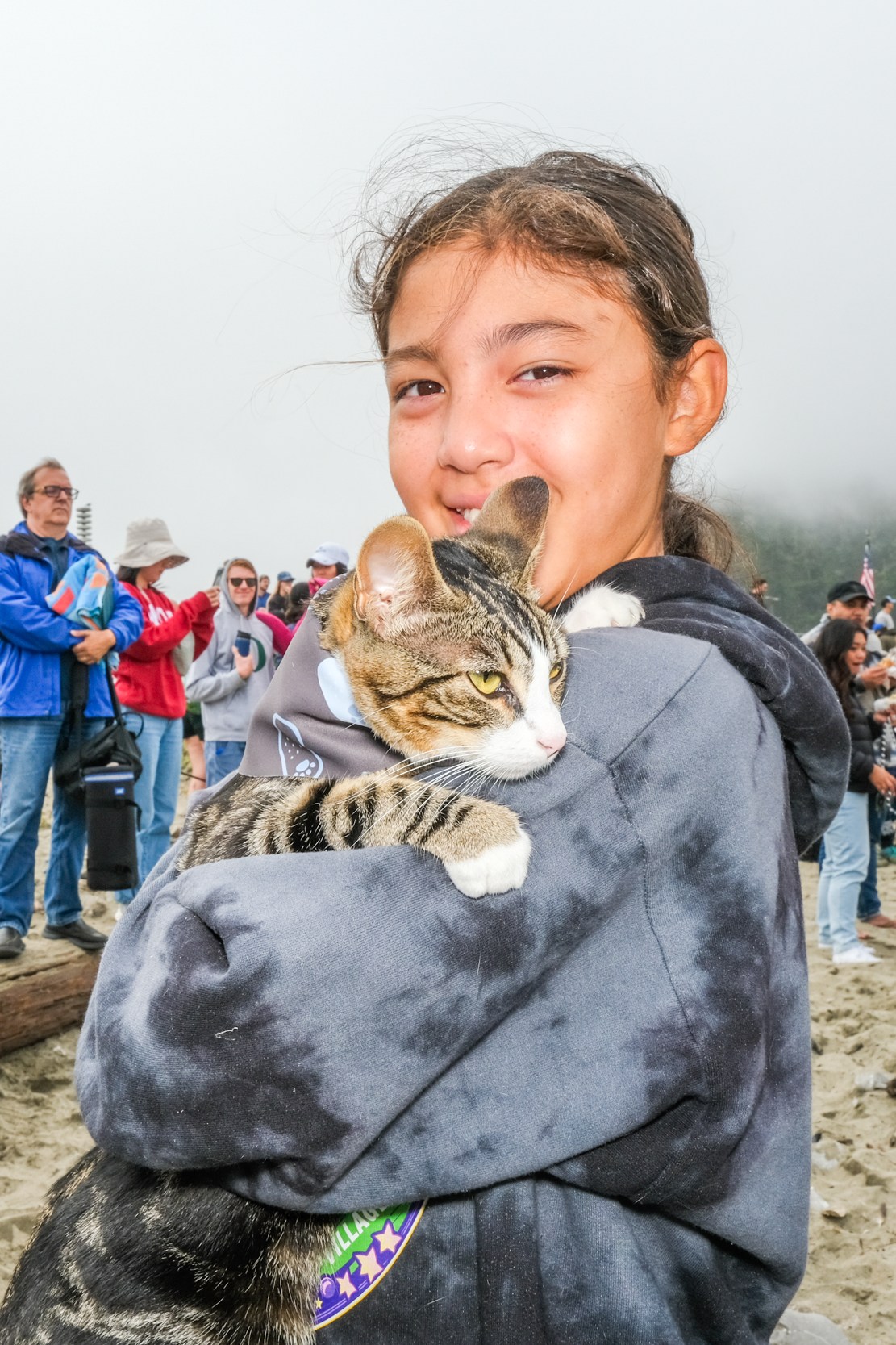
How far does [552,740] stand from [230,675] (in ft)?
25.5

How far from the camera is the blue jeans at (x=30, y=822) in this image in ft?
Result: 21.1

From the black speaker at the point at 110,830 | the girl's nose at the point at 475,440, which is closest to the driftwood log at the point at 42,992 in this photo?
the black speaker at the point at 110,830

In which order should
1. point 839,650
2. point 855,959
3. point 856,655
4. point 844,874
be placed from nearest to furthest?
point 855,959 < point 844,874 < point 839,650 < point 856,655

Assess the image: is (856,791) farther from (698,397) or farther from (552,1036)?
(552,1036)

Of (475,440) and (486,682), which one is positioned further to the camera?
(486,682)

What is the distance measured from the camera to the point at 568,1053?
1.28 metres

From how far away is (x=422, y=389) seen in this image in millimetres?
1957

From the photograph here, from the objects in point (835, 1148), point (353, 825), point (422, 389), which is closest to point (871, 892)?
point (835, 1148)

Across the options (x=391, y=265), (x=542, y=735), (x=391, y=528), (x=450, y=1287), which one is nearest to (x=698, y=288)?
(x=391, y=265)

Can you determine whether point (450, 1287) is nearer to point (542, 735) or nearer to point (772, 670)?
point (542, 735)

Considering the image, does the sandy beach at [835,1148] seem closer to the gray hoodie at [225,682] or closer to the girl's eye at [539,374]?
the gray hoodie at [225,682]

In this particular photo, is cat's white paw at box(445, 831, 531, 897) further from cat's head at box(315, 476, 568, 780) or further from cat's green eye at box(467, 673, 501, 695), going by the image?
cat's green eye at box(467, 673, 501, 695)

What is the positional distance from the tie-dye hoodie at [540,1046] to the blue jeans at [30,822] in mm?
5612

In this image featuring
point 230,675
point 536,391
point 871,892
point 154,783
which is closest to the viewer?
point 536,391
